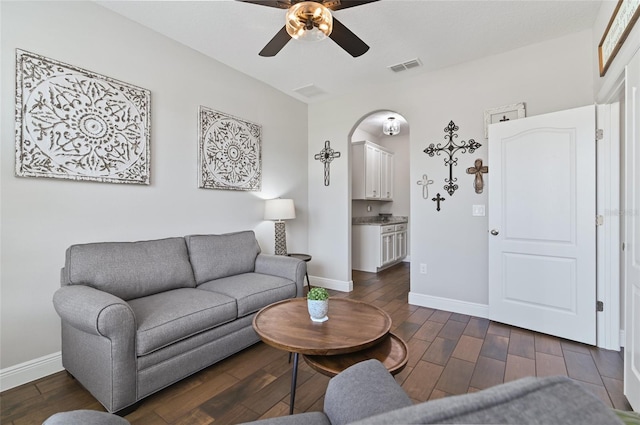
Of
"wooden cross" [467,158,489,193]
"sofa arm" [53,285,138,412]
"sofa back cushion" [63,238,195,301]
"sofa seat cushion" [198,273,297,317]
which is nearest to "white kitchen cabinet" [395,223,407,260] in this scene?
"wooden cross" [467,158,489,193]

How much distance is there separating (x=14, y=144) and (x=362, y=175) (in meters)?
4.46

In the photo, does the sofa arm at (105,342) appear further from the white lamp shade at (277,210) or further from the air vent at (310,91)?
the air vent at (310,91)

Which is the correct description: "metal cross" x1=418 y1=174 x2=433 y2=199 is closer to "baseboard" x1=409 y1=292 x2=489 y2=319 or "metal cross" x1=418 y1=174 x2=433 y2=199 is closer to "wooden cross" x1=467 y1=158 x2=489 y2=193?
"wooden cross" x1=467 y1=158 x2=489 y2=193

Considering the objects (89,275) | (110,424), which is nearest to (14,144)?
(89,275)

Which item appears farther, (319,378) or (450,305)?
(450,305)

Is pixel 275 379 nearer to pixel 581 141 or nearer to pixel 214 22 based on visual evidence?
pixel 214 22

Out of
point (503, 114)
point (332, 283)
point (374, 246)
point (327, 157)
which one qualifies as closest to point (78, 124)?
point (327, 157)

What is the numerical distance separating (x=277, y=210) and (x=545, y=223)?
2745mm

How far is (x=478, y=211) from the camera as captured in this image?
121 inches

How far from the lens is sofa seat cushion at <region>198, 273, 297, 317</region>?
7.44ft

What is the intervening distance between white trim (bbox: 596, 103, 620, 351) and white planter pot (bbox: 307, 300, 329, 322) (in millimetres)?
2413

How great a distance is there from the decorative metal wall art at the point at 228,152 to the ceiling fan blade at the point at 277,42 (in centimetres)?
118

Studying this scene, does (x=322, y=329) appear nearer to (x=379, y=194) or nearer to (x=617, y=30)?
(x=617, y=30)

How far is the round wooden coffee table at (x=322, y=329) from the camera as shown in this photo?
142 cm
